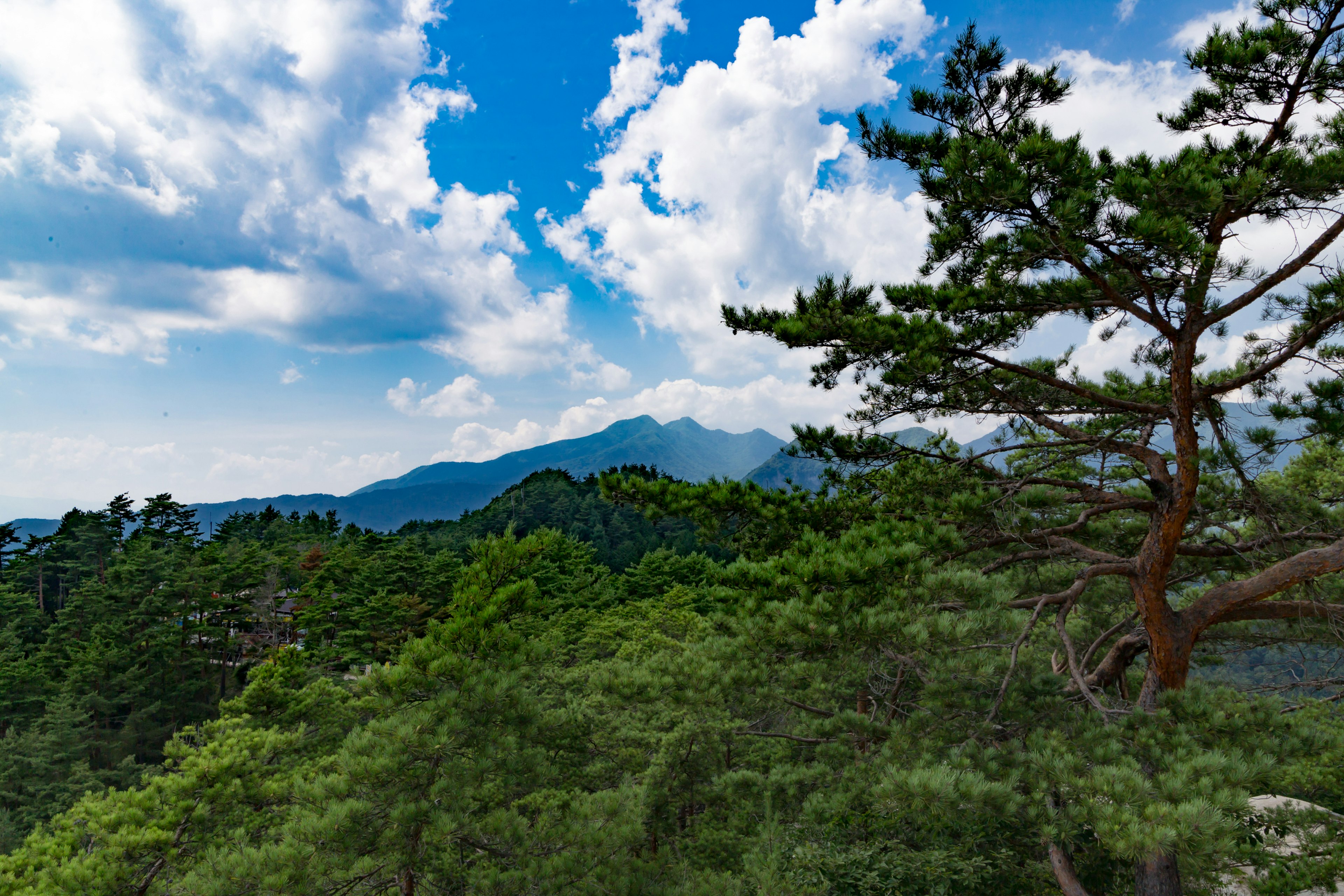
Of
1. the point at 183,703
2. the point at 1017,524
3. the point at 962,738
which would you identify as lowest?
the point at 183,703

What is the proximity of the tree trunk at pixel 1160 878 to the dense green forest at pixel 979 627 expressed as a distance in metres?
0.02

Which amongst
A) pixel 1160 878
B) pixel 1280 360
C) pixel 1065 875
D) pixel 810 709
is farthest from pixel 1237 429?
pixel 810 709

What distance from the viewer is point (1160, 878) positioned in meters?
4.23

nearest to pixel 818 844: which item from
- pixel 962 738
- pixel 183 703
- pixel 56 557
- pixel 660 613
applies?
pixel 962 738

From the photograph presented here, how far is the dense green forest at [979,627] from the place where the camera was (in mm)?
3742

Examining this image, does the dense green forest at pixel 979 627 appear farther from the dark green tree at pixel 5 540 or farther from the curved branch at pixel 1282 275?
the dark green tree at pixel 5 540

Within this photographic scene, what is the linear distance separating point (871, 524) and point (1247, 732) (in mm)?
3231

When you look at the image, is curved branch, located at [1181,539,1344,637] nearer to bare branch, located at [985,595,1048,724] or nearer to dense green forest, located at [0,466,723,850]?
bare branch, located at [985,595,1048,724]

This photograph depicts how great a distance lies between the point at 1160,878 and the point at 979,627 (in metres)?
2.87

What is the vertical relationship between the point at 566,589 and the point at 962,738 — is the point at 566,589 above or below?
below

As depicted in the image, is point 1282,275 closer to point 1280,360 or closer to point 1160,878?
point 1280,360

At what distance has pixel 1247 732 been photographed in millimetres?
4156

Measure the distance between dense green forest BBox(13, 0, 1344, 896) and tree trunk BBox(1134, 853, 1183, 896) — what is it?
16 mm

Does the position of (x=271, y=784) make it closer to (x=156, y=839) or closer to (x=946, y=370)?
(x=156, y=839)
